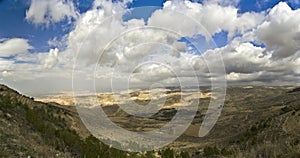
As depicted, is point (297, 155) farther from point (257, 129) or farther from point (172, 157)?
point (257, 129)

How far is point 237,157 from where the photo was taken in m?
11.4

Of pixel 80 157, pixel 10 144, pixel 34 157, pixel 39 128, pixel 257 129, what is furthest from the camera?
pixel 257 129

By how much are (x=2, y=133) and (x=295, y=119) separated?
188 feet

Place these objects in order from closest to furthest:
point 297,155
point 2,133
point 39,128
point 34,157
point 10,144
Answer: point 297,155 → point 34,157 → point 10,144 → point 2,133 → point 39,128

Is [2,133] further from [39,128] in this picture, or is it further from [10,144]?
[39,128]

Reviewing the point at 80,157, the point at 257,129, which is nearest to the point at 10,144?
the point at 80,157

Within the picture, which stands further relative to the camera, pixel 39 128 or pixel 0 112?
pixel 39 128

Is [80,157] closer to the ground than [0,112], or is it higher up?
closer to the ground

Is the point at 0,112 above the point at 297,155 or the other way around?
above

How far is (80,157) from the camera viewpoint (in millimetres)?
33156

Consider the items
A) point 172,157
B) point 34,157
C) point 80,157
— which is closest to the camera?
point 34,157

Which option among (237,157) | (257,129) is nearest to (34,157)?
(237,157)

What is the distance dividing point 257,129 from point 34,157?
68007 mm

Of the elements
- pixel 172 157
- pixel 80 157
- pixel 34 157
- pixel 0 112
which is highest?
pixel 0 112
